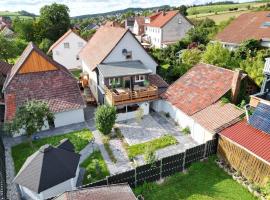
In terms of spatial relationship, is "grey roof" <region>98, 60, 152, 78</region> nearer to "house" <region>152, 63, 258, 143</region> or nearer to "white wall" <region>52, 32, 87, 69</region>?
"house" <region>152, 63, 258, 143</region>

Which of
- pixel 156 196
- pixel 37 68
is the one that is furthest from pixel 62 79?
pixel 156 196

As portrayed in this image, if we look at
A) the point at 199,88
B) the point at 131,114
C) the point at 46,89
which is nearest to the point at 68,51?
the point at 46,89

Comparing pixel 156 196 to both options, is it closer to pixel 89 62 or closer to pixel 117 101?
pixel 117 101

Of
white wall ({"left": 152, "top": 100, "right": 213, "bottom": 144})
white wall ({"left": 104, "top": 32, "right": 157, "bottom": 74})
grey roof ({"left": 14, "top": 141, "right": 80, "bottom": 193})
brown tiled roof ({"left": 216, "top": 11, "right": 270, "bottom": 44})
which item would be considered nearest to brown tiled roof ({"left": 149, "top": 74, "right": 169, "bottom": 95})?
white wall ({"left": 152, "top": 100, "right": 213, "bottom": 144})

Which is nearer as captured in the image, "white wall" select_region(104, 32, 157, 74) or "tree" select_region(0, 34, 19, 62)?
"white wall" select_region(104, 32, 157, 74)

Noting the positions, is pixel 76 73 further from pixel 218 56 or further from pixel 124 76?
pixel 218 56

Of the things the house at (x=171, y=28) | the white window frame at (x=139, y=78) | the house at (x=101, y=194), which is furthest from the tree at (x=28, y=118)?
the house at (x=171, y=28)
